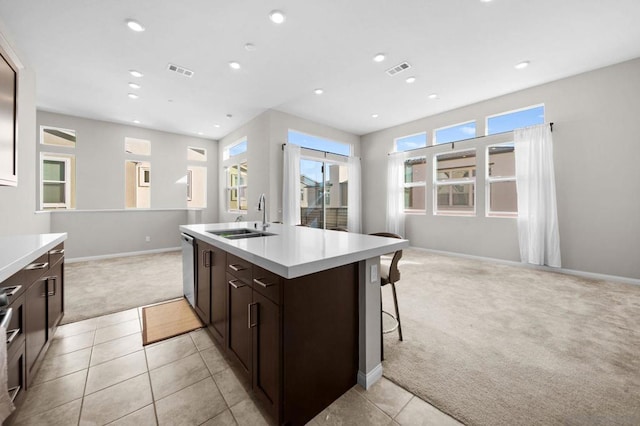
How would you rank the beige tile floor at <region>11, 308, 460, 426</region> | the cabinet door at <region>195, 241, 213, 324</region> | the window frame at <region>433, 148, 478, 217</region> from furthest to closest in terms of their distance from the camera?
the window frame at <region>433, 148, 478, 217</region>, the cabinet door at <region>195, 241, 213, 324</region>, the beige tile floor at <region>11, 308, 460, 426</region>

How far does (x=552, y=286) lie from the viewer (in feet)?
11.1

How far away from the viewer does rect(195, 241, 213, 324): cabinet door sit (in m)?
2.11

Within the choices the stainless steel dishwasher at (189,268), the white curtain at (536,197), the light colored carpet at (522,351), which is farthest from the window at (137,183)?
the white curtain at (536,197)

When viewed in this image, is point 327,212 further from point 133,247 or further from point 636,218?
point 636,218

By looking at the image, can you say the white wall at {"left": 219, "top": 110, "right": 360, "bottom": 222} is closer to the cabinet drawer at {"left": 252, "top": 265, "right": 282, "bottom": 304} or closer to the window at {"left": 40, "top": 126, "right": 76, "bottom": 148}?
the window at {"left": 40, "top": 126, "right": 76, "bottom": 148}

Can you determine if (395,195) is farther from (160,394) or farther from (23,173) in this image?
(23,173)

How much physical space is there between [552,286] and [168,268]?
5.96 m

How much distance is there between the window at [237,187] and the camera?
6.45 meters

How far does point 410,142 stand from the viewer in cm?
611

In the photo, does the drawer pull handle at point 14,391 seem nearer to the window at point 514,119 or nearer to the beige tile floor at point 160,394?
the beige tile floor at point 160,394

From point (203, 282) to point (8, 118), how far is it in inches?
79.8

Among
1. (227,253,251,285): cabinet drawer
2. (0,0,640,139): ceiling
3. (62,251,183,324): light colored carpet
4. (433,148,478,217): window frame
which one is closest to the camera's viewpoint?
(227,253,251,285): cabinet drawer

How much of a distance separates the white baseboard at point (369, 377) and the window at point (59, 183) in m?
6.83

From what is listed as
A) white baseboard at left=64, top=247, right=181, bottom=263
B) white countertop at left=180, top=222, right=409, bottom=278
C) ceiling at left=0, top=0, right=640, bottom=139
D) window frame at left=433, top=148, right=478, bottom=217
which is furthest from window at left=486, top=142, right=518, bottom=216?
white baseboard at left=64, top=247, right=181, bottom=263
